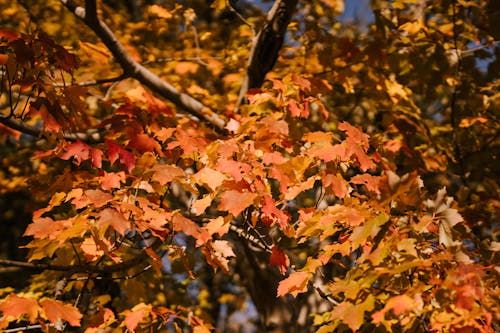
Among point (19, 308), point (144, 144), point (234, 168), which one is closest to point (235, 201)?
point (234, 168)

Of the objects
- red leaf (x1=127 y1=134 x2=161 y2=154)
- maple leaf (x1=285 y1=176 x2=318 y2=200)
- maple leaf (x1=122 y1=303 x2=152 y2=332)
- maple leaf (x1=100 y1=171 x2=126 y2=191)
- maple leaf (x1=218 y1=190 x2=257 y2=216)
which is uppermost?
maple leaf (x1=218 y1=190 x2=257 y2=216)

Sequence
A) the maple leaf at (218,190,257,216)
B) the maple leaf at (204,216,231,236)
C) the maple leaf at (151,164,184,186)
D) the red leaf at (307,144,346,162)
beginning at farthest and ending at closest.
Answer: the red leaf at (307,144,346,162)
the maple leaf at (204,216,231,236)
the maple leaf at (151,164,184,186)
the maple leaf at (218,190,257,216)

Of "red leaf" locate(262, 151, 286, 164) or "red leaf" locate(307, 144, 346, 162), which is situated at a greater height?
"red leaf" locate(307, 144, 346, 162)

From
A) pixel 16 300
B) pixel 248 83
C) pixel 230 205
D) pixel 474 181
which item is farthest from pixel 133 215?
pixel 474 181

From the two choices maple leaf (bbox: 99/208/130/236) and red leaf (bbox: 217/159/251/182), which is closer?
maple leaf (bbox: 99/208/130/236)

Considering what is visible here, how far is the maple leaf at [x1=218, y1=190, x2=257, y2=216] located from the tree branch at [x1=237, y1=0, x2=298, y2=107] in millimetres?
1944

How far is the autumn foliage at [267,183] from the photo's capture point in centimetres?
204

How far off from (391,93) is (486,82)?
3.92ft

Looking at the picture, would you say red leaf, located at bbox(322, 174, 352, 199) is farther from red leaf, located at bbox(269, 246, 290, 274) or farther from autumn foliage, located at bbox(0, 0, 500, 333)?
red leaf, located at bbox(269, 246, 290, 274)

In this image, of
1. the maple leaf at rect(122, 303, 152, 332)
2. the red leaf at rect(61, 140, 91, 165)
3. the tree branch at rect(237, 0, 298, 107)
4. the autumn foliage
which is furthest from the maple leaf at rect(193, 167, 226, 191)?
the tree branch at rect(237, 0, 298, 107)

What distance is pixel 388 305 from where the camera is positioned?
5.95 feet

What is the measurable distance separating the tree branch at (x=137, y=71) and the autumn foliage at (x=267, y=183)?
0.05 ft

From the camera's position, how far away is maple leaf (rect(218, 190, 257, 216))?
7.68 ft

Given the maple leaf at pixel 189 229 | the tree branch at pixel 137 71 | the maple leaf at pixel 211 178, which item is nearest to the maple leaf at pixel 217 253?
the maple leaf at pixel 189 229
